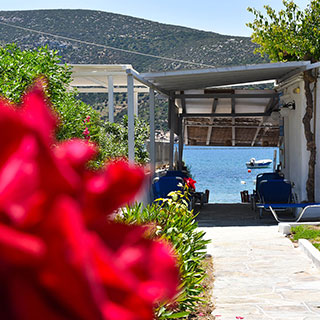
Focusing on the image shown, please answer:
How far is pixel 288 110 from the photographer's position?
42.4 ft

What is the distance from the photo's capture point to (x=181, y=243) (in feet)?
17.6

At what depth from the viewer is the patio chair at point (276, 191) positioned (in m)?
12.0

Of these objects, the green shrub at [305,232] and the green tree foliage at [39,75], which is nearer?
the green tree foliage at [39,75]

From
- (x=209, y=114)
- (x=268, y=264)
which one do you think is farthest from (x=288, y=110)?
(x=268, y=264)

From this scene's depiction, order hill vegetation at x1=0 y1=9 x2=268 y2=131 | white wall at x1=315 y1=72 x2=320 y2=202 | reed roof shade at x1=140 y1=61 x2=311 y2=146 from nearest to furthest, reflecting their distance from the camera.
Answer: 1. reed roof shade at x1=140 y1=61 x2=311 y2=146
2. white wall at x1=315 y1=72 x2=320 y2=202
3. hill vegetation at x1=0 y1=9 x2=268 y2=131

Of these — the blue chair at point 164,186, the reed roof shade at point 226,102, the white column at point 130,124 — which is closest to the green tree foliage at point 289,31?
the reed roof shade at point 226,102

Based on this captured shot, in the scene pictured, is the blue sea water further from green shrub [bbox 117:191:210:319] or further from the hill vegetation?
green shrub [bbox 117:191:210:319]

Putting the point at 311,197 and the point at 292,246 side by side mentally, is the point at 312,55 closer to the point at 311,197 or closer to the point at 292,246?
the point at 311,197

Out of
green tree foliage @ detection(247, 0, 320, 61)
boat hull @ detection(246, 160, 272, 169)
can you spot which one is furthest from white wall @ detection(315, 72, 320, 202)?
boat hull @ detection(246, 160, 272, 169)

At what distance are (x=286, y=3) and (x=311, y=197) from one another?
476 cm

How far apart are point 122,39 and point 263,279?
177ft

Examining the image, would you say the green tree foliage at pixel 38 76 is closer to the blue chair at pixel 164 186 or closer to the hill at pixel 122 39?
the blue chair at pixel 164 186

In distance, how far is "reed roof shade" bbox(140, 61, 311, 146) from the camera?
1136 centimetres

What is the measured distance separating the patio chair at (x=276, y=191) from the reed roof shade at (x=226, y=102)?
7.41ft
